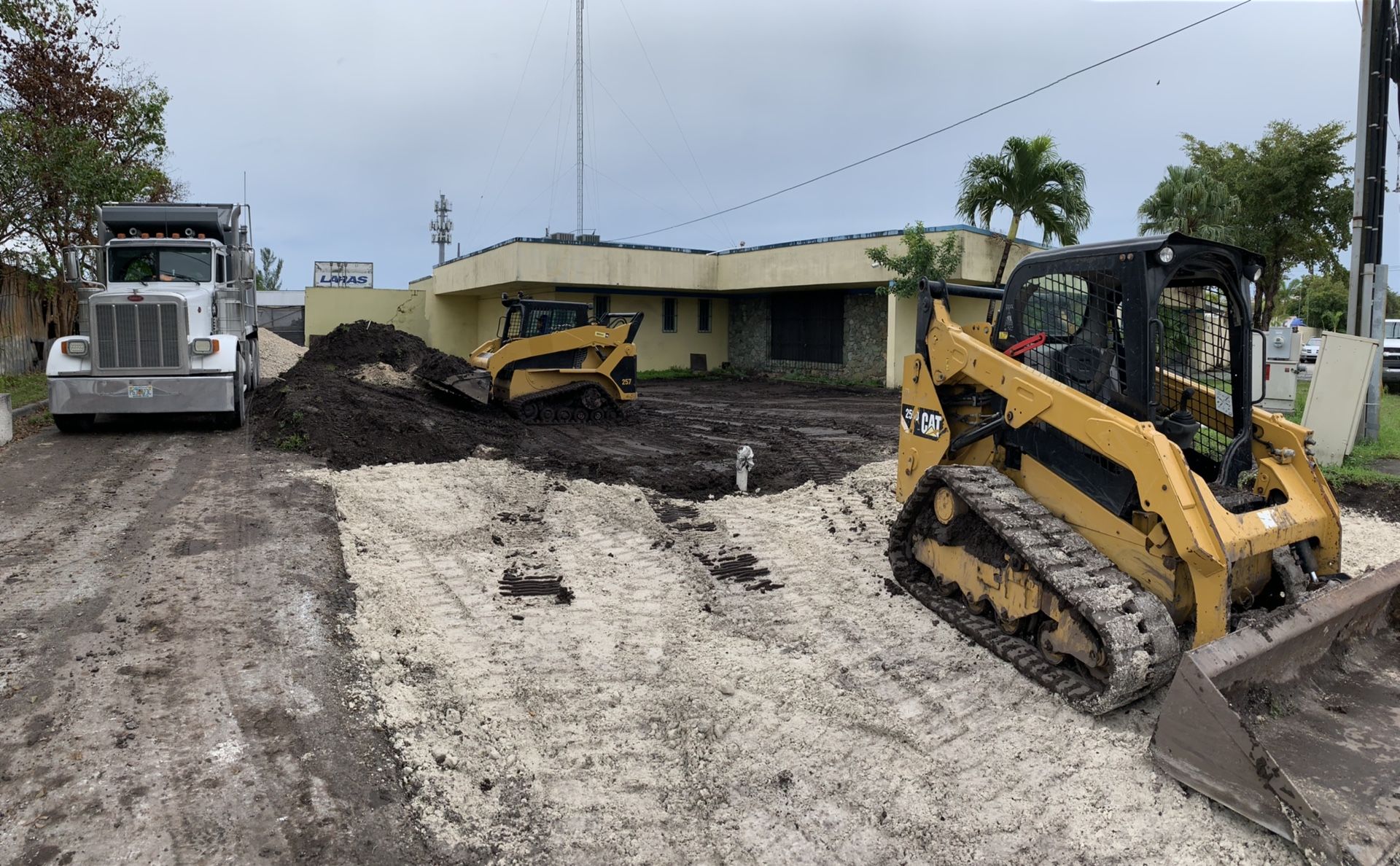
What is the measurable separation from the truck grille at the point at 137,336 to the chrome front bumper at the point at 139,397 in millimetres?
Result: 212

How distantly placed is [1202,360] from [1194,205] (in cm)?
2198

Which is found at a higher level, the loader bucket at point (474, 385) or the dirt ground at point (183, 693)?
→ the loader bucket at point (474, 385)

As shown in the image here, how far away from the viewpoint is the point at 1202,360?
5.23 meters

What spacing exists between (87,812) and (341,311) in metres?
33.6

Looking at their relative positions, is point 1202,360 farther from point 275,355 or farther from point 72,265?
point 275,355

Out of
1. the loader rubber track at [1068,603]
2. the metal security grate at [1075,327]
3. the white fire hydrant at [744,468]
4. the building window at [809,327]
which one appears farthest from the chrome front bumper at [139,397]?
the building window at [809,327]

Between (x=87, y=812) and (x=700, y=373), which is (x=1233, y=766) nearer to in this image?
(x=87, y=812)

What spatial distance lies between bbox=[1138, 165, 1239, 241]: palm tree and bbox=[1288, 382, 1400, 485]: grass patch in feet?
31.6

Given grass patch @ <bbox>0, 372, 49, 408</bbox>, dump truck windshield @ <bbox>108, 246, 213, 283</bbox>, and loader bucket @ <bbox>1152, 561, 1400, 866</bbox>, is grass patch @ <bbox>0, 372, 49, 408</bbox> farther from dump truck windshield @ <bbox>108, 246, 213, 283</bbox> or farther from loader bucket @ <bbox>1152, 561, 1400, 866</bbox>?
loader bucket @ <bbox>1152, 561, 1400, 866</bbox>

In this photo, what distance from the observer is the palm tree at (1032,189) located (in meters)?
18.2

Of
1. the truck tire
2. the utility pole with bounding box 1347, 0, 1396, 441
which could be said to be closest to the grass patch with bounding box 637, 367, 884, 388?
the utility pole with bounding box 1347, 0, 1396, 441

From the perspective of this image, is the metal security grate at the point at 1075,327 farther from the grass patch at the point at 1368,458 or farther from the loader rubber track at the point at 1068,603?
the grass patch at the point at 1368,458

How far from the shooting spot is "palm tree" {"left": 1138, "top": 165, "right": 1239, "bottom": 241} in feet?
76.6

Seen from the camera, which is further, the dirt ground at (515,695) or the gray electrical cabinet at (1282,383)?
Answer: the gray electrical cabinet at (1282,383)
